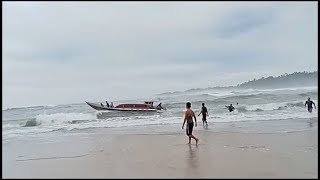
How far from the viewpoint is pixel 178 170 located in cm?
842

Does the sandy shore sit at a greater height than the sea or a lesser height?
greater

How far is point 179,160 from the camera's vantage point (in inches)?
385

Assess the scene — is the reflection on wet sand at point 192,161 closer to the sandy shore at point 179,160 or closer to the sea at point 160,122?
the sandy shore at point 179,160

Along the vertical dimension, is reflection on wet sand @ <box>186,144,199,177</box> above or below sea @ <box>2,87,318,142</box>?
above

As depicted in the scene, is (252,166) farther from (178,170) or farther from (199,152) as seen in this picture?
(199,152)

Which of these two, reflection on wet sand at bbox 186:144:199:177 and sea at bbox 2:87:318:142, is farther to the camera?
sea at bbox 2:87:318:142

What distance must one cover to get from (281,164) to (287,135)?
6192 mm

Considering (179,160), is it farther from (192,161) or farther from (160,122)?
(160,122)

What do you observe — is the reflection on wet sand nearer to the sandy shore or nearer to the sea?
the sandy shore

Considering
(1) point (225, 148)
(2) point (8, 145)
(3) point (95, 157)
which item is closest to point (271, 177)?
(1) point (225, 148)

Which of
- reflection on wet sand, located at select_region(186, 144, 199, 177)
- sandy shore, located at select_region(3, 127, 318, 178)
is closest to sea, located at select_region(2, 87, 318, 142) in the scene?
sandy shore, located at select_region(3, 127, 318, 178)

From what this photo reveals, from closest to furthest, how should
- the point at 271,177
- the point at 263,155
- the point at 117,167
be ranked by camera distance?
the point at 271,177 → the point at 117,167 → the point at 263,155

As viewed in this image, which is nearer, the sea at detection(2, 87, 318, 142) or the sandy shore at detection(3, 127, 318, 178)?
the sandy shore at detection(3, 127, 318, 178)

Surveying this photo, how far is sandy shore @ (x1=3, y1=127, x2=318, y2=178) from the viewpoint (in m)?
8.16
